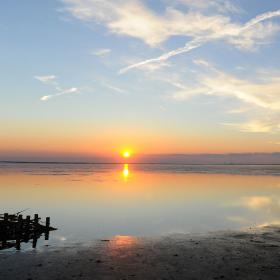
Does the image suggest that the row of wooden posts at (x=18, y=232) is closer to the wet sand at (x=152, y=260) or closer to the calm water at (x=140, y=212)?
the calm water at (x=140, y=212)

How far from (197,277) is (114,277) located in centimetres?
451

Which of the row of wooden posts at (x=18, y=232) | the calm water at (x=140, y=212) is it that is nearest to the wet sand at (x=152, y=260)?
the row of wooden posts at (x=18, y=232)

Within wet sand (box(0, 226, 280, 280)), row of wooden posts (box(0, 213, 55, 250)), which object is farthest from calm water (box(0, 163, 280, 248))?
wet sand (box(0, 226, 280, 280))

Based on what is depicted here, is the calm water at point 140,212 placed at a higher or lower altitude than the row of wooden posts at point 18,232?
lower

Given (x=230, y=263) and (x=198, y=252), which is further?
(x=198, y=252)

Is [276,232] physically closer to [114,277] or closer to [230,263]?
[230,263]

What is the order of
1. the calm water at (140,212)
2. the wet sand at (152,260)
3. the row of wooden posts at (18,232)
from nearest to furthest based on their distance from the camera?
the wet sand at (152,260)
the row of wooden posts at (18,232)
the calm water at (140,212)

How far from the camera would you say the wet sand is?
20.0 metres

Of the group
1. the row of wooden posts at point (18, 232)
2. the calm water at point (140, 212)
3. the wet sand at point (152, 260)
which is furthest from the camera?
the calm water at point (140, 212)

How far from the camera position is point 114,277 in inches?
770

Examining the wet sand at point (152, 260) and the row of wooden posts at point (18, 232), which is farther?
the row of wooden posts at point (18, 232)

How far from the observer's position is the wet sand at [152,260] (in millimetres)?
20016

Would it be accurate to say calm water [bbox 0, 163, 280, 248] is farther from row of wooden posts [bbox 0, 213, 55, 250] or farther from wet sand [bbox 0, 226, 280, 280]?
wet sand [bbox 0, 226, 280, 280]

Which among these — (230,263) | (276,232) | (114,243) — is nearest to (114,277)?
(230,263)
